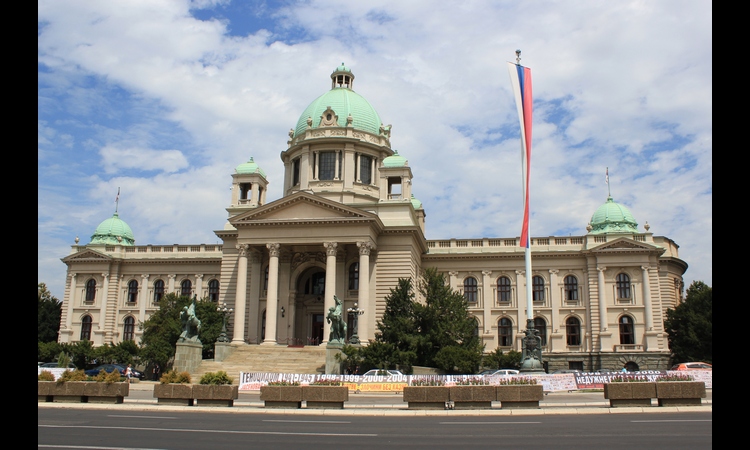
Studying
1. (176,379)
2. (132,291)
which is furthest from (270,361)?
(132,291)

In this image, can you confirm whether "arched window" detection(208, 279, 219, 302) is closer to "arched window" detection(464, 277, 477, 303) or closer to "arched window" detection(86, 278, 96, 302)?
"arched window" detection(86, 278, 96, 302)

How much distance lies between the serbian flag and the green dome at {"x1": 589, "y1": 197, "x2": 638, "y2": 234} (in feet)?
89.2

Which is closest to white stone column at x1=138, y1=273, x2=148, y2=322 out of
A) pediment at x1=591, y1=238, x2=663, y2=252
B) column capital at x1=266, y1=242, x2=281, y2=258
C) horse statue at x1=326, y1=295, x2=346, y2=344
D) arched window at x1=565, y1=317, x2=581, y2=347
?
column capital at x1=266, y1=242, x2=281, y2=258

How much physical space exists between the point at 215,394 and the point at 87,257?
161 ft

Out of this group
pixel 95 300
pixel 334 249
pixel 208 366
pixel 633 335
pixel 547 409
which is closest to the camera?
pixel 547 409

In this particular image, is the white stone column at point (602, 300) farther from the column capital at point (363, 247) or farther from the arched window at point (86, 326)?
the arched window at point (86, 326)

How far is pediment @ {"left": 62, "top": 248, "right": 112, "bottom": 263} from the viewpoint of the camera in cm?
6694

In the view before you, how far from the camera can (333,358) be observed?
43.8 metres

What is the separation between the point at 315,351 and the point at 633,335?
97.9 feet

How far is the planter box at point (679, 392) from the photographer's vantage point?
23375 millimetres

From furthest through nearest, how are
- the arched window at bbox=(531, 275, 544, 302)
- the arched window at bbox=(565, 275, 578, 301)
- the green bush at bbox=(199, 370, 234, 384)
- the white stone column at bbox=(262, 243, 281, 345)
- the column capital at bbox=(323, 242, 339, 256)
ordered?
the arched window at bbox=(531, 275, 544, 302) → the arched window at bbox=(565, 275, 578, 301) → the column capital at bbox=(323, 242, 339, 256) → the white stone column at bbox=(262, 243, 281, 345) → the green bush at bbox=(199, 370, 234, 384)

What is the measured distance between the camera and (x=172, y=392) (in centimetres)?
2597
